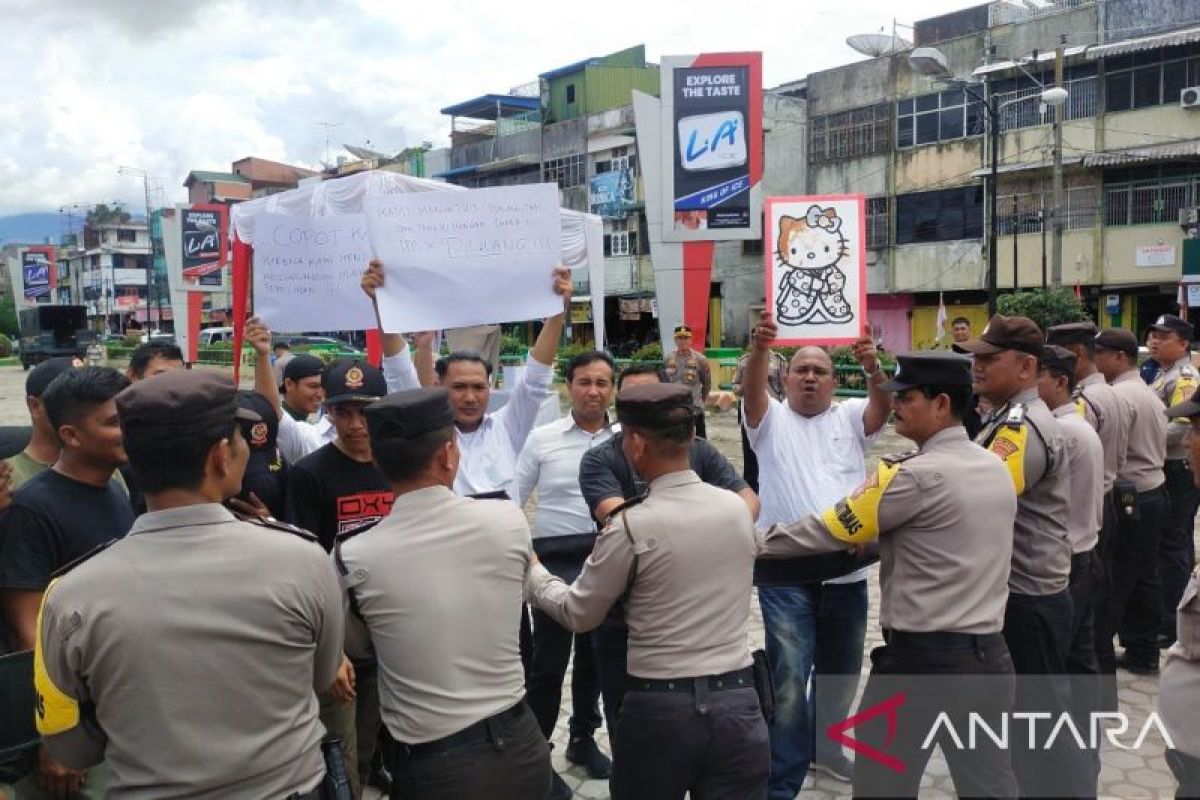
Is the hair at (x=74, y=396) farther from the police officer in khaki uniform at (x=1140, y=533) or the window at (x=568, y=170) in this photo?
the window at (x=568, y=170)

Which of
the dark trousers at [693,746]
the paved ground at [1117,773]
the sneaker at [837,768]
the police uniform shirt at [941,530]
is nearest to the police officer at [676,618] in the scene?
the dark trousers at [693,746]

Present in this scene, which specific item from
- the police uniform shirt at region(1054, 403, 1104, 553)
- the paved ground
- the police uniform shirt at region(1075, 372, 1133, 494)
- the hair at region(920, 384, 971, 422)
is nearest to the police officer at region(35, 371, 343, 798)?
the hair at region(920, 384, 971, 422)

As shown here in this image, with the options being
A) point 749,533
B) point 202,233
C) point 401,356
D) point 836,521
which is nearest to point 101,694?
point 749,533

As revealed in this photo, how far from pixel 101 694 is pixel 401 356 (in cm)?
247

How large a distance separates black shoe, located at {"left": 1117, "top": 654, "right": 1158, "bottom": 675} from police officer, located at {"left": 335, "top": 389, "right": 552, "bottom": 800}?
449cm

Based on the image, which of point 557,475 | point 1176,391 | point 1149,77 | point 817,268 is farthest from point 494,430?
point 1149,77

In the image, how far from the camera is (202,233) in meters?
14.9

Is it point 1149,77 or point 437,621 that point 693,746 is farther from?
point 1149,77

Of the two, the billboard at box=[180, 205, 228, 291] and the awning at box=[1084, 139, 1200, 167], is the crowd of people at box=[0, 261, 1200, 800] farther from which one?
the awning at box=[1084, 139, 1200, 167]

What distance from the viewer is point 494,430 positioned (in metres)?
4.34

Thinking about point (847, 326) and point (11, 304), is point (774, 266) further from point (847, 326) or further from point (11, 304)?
point (11, 304)

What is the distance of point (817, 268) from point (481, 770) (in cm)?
292

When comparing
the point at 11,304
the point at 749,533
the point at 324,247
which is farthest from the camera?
the point at 11,304

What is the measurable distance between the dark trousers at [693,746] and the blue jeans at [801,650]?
4.07ft
